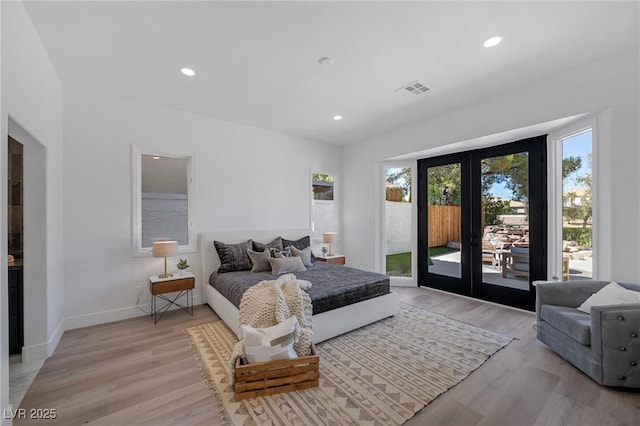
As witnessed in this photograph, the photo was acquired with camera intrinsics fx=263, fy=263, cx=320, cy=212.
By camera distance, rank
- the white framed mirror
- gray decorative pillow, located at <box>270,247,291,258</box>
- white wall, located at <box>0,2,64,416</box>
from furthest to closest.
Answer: gray decorative pillow, located at <box>270,247,291,258</box> < the white framed mirror < white wall, located at <box>0,2,64,416</box>

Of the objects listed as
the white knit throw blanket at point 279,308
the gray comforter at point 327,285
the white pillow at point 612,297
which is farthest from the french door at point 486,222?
the white knit throw blanket at point 279,308

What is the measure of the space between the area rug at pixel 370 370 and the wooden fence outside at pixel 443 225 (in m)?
1.61

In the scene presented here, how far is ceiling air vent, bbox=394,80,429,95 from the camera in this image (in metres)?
3.14

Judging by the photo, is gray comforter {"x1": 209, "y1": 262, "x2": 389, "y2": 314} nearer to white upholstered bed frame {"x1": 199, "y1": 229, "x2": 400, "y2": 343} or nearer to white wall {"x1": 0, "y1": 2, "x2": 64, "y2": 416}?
white upholstered bed frame {"x1": 199, "y1": 229, "x2": 400, "y2": 343}

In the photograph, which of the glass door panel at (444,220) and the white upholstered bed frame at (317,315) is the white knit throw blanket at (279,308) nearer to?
the white upholstered bed frame at (317,315)

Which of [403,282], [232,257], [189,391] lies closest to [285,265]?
[232,257]

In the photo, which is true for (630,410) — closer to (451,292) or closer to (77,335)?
(451,292)

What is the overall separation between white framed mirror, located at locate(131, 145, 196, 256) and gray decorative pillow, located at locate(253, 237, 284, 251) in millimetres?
913

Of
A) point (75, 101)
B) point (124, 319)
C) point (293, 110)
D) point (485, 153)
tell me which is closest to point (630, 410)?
point (485, 153)

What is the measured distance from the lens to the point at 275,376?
198 centimetres

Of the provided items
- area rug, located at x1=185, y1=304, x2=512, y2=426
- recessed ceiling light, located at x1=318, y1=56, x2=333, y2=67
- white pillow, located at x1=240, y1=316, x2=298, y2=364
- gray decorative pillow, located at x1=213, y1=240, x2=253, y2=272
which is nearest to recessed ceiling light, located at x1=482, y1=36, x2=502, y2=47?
recessed ceiling light, located at x1=318, y1=56, x2=333, y2=67

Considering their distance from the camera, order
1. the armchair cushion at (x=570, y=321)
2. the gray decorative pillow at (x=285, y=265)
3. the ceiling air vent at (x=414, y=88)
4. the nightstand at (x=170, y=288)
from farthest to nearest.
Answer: the gray decorative pillow at (x=285, y=265), the nightstand at (x=170, y=288), the ceiling air vent at (x=414, y=88), the armchair cushion at (x=570, y=321)

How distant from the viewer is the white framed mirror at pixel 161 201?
356 centimetres

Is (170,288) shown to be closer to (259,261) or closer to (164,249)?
(164,249)
